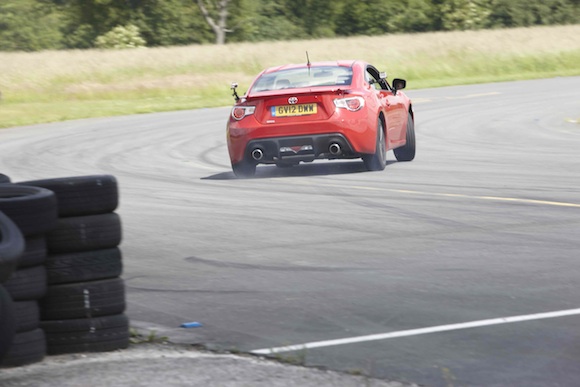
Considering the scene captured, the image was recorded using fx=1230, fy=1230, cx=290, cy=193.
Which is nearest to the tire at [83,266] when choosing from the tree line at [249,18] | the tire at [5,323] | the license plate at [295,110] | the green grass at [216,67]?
the tire at [5,323]

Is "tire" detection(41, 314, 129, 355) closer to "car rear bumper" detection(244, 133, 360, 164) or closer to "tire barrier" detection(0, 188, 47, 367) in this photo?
"tire barrier" detection(0, 188, 47, 367)

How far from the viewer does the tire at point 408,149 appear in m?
17.5

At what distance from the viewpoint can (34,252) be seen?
6.00 metres

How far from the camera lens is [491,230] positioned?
10.1 metres

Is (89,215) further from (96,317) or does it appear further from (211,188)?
(211,188)

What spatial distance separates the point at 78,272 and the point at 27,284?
12.9 inches

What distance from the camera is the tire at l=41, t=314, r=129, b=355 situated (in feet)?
20.1

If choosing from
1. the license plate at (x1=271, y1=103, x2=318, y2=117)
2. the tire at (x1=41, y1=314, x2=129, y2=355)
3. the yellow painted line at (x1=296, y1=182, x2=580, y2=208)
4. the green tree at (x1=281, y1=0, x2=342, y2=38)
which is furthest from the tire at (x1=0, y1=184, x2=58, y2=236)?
the green tree at (x1=281, y1=0, x2=342, y2=38)

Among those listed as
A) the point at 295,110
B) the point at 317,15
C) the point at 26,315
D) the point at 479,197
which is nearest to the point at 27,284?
the point at 26,315

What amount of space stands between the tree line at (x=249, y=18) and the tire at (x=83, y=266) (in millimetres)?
75777

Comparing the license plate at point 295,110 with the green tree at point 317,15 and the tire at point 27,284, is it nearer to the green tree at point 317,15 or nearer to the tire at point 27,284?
the tire at point 27,284

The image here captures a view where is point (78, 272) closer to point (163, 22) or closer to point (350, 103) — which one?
point (350, 103)

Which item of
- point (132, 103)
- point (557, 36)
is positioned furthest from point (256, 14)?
point (132, 103)

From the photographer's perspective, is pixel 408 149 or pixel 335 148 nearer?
pixel 335 148
